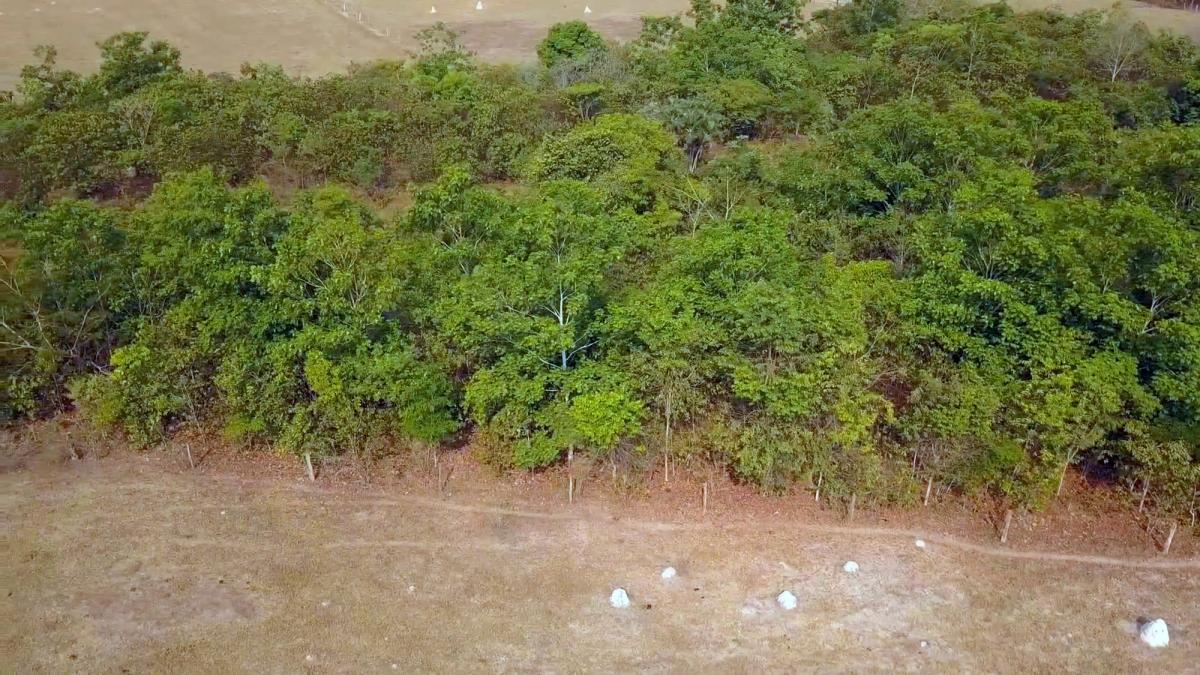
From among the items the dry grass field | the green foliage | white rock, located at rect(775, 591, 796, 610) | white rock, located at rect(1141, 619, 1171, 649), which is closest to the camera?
white rock, located at rect(1141, 619, 1171, 649)

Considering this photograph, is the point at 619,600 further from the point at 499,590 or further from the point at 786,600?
the point at 786,600

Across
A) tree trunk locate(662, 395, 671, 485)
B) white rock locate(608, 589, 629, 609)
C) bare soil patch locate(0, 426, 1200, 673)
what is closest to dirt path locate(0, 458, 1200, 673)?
bare soil patch locate(0, 426, 1200, 673)

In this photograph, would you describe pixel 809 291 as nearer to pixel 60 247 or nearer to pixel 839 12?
pixel 60 247

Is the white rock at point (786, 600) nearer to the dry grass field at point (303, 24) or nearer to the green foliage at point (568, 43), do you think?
the green foliage at point (568, 43)

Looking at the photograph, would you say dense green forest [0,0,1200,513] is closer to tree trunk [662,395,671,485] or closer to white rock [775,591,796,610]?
tree trunk [662,395,671,485]

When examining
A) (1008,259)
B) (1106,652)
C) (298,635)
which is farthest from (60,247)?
(1106,652)

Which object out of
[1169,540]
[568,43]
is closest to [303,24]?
[568,43]
